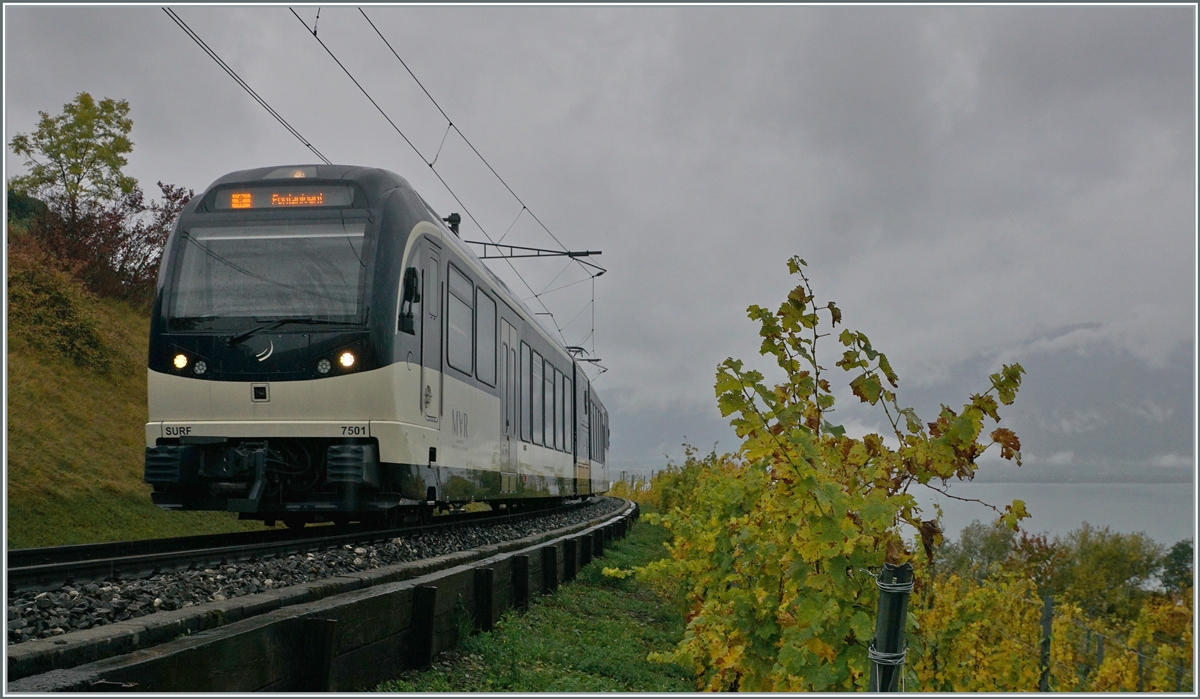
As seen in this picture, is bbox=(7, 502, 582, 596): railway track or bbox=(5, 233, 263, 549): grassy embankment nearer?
bbox=(7, 502, 582, 596): railway track

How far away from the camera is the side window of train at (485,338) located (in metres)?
11.7

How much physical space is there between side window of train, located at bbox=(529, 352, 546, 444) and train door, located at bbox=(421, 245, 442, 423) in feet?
17.5

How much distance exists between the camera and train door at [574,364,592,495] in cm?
2170

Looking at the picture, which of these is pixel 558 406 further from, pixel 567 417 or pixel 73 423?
pixel 73 423

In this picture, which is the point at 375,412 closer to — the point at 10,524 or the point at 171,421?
the point at 171,421

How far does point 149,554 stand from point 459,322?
13.7ft

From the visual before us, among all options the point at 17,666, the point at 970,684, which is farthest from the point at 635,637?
the point at 17,666

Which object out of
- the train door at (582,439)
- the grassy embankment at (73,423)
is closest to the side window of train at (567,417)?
the train door at (582,439)

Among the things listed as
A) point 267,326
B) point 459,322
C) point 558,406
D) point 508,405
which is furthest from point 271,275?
point 558,406

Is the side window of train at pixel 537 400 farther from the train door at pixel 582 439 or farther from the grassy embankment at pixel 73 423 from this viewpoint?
the grassy embankment at pixel 73 423

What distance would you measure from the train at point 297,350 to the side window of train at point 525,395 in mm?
4633

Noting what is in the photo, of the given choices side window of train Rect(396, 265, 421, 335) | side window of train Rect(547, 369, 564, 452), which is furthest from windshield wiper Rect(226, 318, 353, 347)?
side window of train Rect(547, 369, 564, 452)

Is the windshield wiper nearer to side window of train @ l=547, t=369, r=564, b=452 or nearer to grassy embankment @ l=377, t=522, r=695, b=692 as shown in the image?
grassy embankment @ l=377, t=522, r=695, b=692

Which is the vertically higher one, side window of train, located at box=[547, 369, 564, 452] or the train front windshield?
the train front windshield
